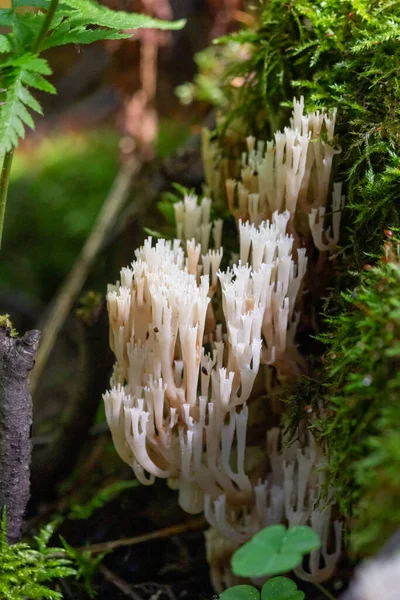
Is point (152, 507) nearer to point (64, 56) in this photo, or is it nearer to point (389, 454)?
point (389, 454)

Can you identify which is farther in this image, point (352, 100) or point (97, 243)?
point (97, 243)

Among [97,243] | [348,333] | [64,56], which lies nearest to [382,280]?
[348,333]

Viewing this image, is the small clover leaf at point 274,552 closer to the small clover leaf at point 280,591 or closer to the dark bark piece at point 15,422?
the small clover leaf at point 280,591

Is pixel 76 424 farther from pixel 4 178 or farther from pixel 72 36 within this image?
Result: pixel 72 36

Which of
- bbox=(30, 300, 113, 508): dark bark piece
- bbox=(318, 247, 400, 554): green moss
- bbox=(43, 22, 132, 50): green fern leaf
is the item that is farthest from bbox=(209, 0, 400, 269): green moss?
bbox=(30, 300, 113, 508): dark bark piece

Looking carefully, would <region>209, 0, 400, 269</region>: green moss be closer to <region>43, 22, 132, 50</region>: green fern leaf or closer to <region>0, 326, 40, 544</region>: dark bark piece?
<region>43, 22, 132, 50</region>: green fern leaf

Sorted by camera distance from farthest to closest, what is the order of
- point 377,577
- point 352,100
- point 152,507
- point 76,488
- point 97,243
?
point 97,243, point 76,488, point 152,507, point 352,100, point 377,577

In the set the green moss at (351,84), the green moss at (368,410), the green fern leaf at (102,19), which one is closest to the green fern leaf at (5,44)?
the green fern leaf at (102,19)
